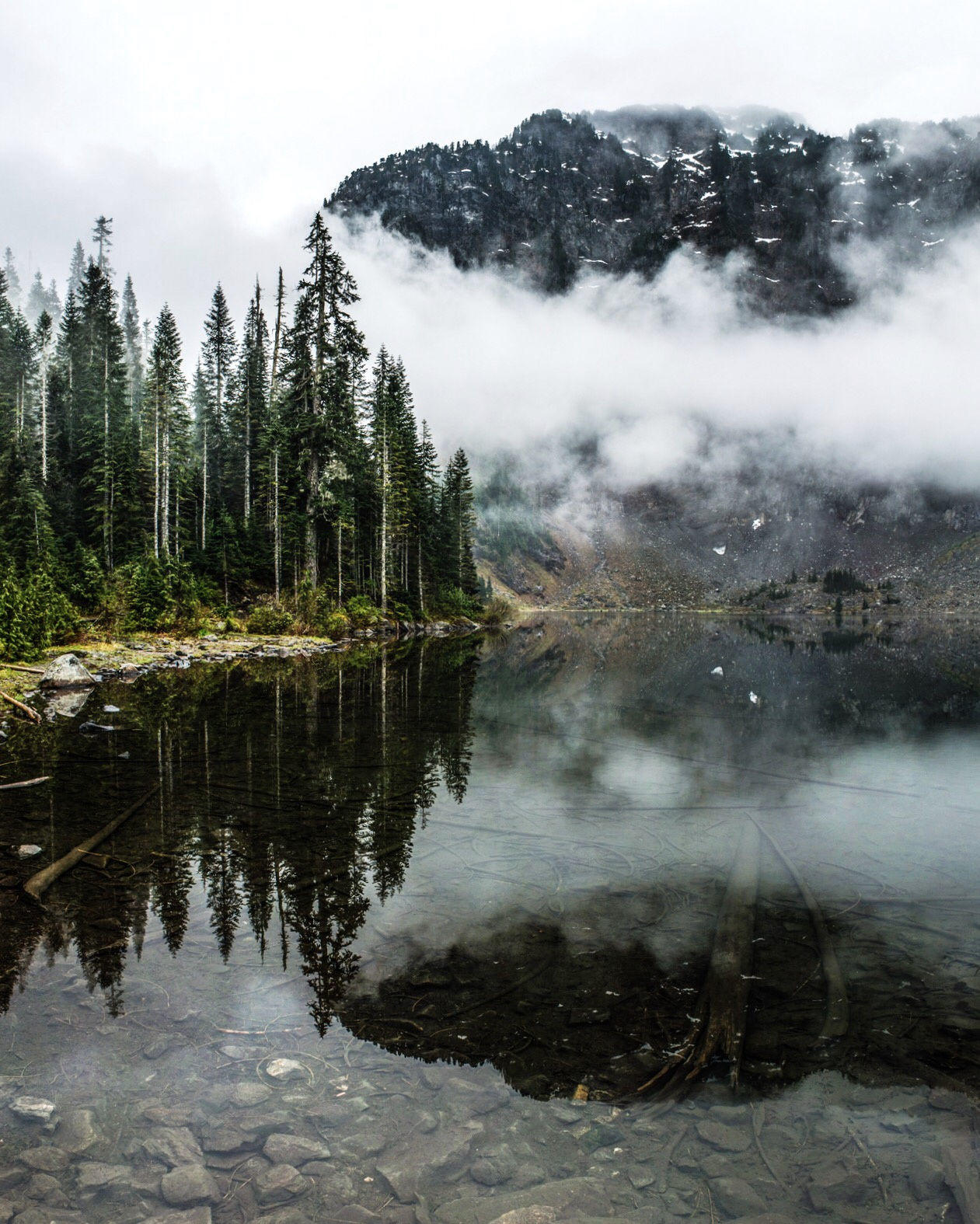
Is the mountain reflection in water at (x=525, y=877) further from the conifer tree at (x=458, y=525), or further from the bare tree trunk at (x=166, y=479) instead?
the conifer tree at (x=458, y=525)

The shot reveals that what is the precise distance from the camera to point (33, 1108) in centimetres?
427

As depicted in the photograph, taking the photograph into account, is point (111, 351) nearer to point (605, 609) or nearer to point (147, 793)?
point (147, 793)

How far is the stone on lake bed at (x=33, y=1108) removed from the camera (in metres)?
4.20

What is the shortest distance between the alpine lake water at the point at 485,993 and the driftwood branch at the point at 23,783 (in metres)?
0.19

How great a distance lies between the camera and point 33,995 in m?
5.49

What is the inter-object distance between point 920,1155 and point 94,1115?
5039 mm

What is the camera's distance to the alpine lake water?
3.83 metres

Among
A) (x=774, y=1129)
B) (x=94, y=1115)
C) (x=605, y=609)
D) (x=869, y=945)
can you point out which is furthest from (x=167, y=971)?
(x=605, y=609)

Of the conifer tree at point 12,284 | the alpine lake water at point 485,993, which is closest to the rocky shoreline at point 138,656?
the alpine lake water at point 485,993

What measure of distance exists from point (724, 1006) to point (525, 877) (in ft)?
10.2

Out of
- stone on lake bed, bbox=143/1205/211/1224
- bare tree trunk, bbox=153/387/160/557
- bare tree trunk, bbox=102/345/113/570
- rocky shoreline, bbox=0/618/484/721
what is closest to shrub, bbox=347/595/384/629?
rocky shoreline, bbox=0/618/484/721

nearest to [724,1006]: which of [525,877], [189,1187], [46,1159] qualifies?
[525,877]

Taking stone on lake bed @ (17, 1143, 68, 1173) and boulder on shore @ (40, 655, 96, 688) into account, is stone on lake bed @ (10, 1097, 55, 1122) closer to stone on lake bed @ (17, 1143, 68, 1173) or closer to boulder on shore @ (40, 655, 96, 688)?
stone on lake bed @ (17, 1143, 68, 1173)

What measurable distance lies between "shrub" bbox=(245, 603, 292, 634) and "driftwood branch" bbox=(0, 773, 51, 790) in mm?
28689
